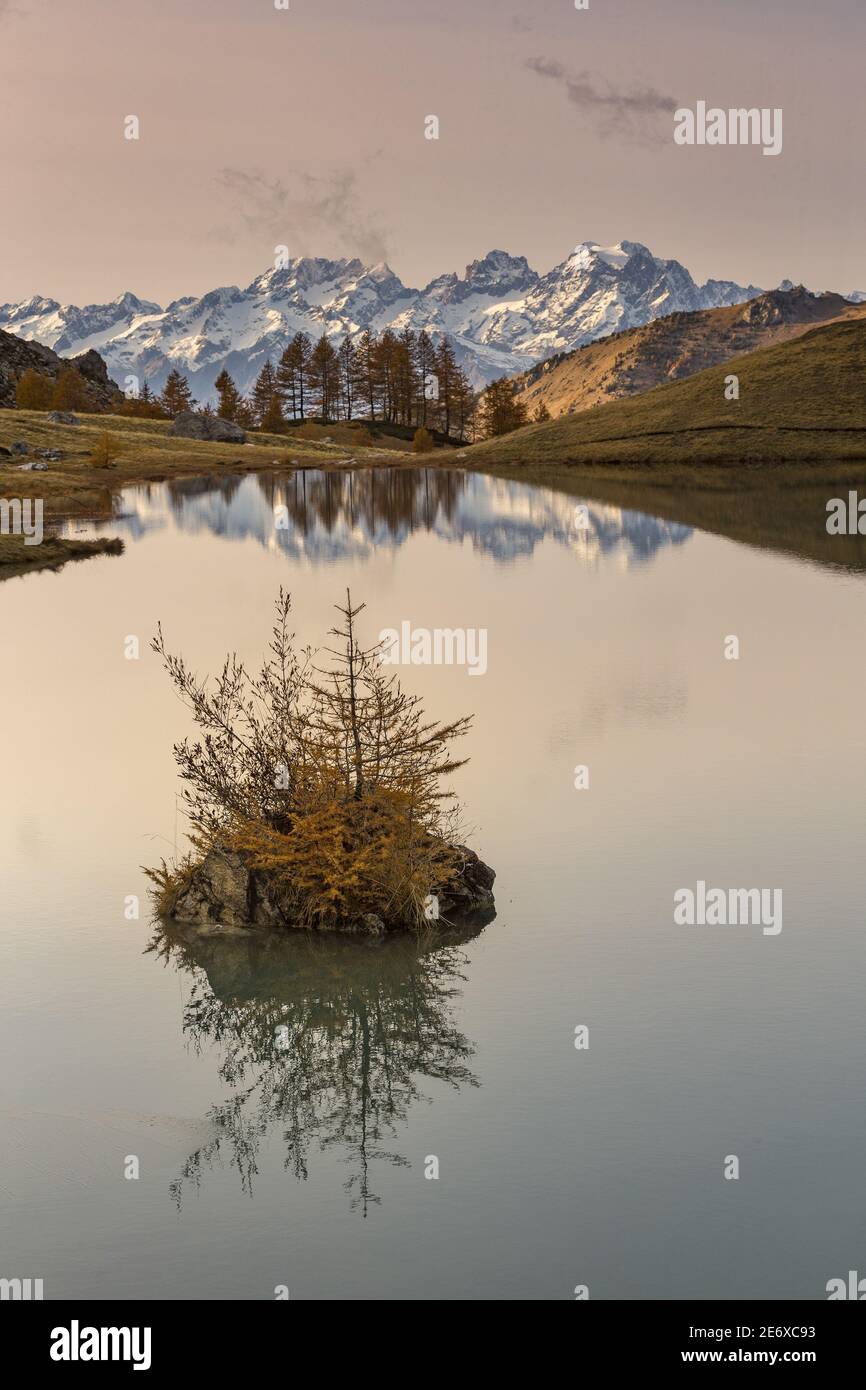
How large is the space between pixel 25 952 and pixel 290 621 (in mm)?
28462

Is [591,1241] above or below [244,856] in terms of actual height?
below

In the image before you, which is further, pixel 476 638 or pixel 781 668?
pixel 476 638

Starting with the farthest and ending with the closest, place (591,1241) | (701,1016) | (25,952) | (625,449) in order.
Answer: (625,449)
(25,952)
(701,1016)
(591,1241)

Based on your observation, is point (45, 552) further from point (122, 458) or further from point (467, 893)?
point (122, 458)

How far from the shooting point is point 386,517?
293ft

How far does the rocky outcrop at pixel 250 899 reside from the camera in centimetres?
1914

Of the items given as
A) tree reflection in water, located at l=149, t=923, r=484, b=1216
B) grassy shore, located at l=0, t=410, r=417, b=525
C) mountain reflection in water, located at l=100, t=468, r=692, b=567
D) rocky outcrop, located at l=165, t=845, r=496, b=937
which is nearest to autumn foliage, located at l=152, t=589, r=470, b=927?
rocky outcrop, located at l=165, t=845, r=496, b=937

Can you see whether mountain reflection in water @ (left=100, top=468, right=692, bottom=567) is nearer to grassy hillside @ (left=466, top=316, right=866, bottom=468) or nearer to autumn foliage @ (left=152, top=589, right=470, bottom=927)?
grassy hillside @ (left=466, top=316, right=866, bottom=468)

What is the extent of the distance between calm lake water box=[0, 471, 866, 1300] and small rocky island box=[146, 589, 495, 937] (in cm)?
58

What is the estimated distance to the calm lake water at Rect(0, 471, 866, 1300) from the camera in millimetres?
11797

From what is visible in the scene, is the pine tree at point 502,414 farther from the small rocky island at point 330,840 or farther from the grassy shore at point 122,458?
the small rocky island at point 330,840

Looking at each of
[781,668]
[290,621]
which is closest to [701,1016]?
[781,668]
